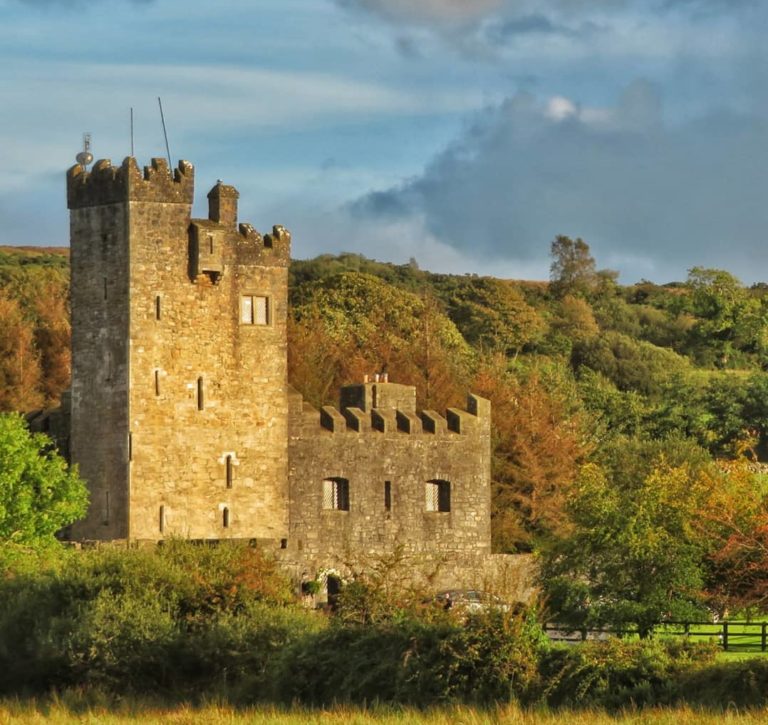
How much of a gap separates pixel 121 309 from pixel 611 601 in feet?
47.2

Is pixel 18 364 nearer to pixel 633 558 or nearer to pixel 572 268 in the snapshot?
pixel 633 558

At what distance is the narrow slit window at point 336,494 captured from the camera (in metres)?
55.3

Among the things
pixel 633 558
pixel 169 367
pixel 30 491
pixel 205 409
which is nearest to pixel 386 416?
pixel 205 409

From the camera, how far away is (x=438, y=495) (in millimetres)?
57344

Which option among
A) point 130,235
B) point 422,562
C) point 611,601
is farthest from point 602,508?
point 130,235

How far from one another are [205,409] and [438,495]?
746cm

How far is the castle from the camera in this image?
52844 millimetres

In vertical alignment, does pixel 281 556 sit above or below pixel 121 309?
below

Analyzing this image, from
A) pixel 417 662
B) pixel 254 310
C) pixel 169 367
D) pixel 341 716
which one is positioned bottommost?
pixel 341 716

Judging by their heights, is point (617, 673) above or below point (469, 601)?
below

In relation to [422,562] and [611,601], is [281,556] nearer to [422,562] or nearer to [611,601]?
[422,562]

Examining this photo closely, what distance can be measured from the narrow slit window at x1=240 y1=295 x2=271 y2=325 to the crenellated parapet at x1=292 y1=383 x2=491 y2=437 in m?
2.22

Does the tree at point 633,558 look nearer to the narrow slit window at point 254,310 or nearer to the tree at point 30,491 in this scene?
the narrow slit window at point 254,310

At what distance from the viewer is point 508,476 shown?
6388cm
